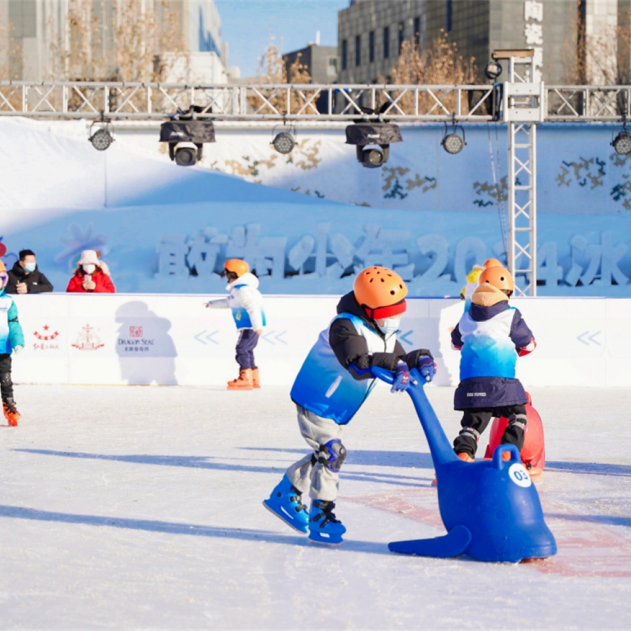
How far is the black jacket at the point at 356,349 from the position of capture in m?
4.07

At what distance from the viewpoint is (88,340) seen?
1162cm

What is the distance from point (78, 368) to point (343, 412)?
785 centimetres

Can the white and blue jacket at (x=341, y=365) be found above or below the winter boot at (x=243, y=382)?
above

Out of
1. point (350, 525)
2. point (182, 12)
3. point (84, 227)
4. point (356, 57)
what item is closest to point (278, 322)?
point (350, 525)

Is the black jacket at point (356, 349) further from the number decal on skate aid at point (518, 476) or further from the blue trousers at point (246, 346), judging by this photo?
the blue trousers at point (246, 346)

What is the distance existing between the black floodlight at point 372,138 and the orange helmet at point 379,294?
10.9 metres

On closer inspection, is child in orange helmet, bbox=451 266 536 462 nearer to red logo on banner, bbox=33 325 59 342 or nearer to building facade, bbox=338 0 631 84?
red logo on banner, bbox=33 325 59 342

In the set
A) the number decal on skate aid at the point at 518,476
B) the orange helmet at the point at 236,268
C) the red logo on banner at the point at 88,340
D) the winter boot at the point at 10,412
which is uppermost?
the orange helmet at the point at 236,268

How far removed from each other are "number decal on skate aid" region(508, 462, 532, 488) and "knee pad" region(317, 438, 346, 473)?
28.9 inches

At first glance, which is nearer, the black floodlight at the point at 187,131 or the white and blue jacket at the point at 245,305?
the white and blue jacket at the point at 245,305

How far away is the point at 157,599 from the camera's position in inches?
138

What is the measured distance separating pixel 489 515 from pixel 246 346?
23.5 ft

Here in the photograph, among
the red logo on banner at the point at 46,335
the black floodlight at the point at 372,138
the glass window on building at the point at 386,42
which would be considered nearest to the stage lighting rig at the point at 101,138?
the black floodlight at the point at 372,138

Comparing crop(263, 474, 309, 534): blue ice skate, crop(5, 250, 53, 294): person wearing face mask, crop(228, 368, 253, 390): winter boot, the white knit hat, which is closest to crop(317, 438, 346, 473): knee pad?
crop(263, 474, 309, 534): blue ice skate
